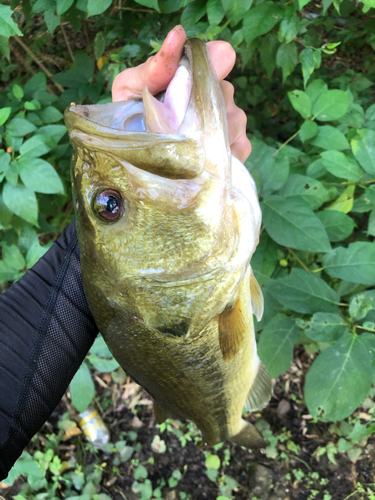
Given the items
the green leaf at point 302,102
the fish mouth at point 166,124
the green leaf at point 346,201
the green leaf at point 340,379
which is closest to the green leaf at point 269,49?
the green leaf at point 302,102

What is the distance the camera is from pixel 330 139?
62.0 inches

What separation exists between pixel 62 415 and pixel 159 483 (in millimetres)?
1007

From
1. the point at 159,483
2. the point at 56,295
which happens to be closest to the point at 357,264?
the point at 56,295

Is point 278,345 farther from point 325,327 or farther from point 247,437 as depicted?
point 247,437

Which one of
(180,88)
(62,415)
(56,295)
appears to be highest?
(180,88)

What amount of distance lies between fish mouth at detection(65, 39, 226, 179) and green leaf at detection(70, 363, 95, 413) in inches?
56.5

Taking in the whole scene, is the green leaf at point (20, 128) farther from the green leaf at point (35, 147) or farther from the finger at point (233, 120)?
the finger at point (233, 120)

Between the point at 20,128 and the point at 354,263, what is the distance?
1.65 meters

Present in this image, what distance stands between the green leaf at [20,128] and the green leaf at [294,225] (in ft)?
3.82

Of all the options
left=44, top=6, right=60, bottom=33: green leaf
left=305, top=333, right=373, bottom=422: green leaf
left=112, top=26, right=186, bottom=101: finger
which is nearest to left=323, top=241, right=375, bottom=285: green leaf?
left=305, top=333, right=373, bottom=422: green leaf

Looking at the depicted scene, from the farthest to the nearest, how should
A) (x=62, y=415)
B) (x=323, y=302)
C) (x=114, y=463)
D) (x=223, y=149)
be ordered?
(x=62, y=415) < (x=114, y=463) < (x=323, y=302) < (x=223, y=149)

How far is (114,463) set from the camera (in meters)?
2.68

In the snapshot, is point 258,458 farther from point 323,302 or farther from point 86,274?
point 86,274

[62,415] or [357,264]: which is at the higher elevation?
[357,264]
